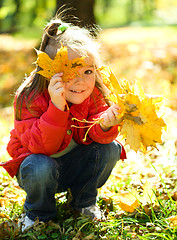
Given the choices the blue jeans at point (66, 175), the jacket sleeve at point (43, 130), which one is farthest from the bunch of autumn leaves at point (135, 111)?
the blue jeans at point (66, 175)

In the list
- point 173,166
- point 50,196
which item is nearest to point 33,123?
point 50,196

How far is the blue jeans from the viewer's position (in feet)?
5.64

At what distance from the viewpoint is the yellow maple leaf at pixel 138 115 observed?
1438 millimetres

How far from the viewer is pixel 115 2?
38.9 m

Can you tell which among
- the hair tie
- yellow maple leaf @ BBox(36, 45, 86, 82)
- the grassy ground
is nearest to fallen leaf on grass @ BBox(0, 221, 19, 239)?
the grassy ground

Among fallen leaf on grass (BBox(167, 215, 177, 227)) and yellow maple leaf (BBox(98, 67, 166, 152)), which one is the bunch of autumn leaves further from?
fallen leaf on grass (BBox(167, 215, 177, 227))

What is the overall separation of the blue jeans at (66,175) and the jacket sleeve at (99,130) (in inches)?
3.6

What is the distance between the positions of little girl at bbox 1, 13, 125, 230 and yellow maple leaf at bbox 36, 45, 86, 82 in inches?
1.3

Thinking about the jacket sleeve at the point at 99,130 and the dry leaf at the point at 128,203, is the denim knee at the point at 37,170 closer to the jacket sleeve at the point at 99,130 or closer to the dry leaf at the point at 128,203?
the jacket sleeve at the point at 99,130

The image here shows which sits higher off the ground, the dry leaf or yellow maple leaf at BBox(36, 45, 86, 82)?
yellow maple leaf at BBox(36, 45, 86, 82)

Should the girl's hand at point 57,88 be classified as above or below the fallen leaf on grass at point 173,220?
above

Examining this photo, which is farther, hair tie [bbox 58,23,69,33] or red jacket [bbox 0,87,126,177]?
hair tie [bbox 58,23,69,33]

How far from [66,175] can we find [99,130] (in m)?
0.41

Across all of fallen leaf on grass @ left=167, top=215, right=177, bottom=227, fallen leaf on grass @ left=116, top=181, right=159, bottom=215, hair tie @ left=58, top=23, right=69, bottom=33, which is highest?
hair tie @ left=58, top=23, right=69, bottom=33
